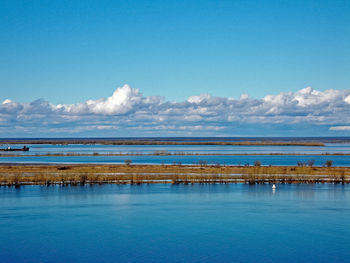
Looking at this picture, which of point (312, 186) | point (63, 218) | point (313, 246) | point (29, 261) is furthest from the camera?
point (312, 186)

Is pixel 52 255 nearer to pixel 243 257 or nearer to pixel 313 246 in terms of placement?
pixel 243 257

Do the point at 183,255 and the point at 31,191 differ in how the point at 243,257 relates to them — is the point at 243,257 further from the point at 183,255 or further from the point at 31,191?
the point at 31,191

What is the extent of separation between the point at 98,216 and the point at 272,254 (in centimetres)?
1243

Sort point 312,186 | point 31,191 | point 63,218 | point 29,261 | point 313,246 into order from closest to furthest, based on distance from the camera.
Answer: point 29,261 → point 313,246 → point 63,218 → point 31,191 → point 312,186

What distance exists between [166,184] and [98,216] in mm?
13674

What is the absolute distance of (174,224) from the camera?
26.5 meters

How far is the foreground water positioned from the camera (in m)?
20.7

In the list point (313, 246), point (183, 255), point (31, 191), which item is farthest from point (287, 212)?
point (31, 191)

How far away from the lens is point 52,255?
2034 centimetres

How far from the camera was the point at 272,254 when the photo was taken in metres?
20.6

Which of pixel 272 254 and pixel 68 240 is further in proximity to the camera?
pixel 68 240

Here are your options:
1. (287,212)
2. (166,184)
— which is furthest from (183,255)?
(166,184)

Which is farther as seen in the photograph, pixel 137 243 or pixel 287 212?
pixel 287 212

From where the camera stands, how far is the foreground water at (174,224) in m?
20.7
